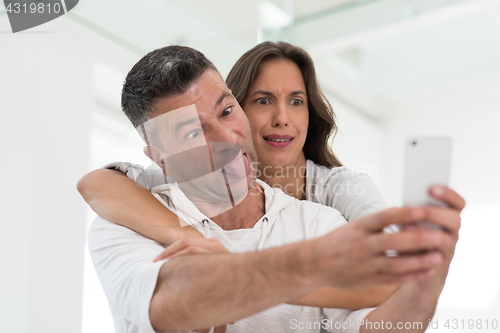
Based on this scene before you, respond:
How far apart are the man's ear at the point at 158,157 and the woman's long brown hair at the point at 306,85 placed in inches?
16.3

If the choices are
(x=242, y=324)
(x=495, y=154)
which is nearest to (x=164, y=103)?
(x=242, y=324)

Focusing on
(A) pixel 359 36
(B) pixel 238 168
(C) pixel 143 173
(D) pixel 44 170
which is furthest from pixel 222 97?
(A) pixel 359 36

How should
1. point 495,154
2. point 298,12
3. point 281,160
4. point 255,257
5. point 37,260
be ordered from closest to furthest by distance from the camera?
point 255,257 → point 281,160 → point 37,260 → point 298,12 → point 495,154

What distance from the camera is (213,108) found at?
1056 millimetres

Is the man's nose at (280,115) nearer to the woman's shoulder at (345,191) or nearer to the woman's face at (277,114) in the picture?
the woman's face at (277,114)

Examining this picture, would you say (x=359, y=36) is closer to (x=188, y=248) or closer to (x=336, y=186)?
(x=336, y=186)

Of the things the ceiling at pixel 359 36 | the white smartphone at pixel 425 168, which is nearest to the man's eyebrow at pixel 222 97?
the white smartphone at pixel 425 168

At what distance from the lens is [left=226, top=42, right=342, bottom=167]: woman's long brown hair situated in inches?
58.0

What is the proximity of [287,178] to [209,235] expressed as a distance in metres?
0.51

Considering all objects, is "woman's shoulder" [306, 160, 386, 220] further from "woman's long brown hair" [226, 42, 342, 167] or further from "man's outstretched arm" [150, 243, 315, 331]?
Result: "man's outstretched arm" [150, 243, 315, 331]

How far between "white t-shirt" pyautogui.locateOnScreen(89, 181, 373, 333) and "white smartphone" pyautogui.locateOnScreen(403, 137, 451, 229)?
41cm

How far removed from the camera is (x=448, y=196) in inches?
20.7

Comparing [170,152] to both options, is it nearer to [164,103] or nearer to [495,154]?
[164,103]

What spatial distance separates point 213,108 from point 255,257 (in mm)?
545
